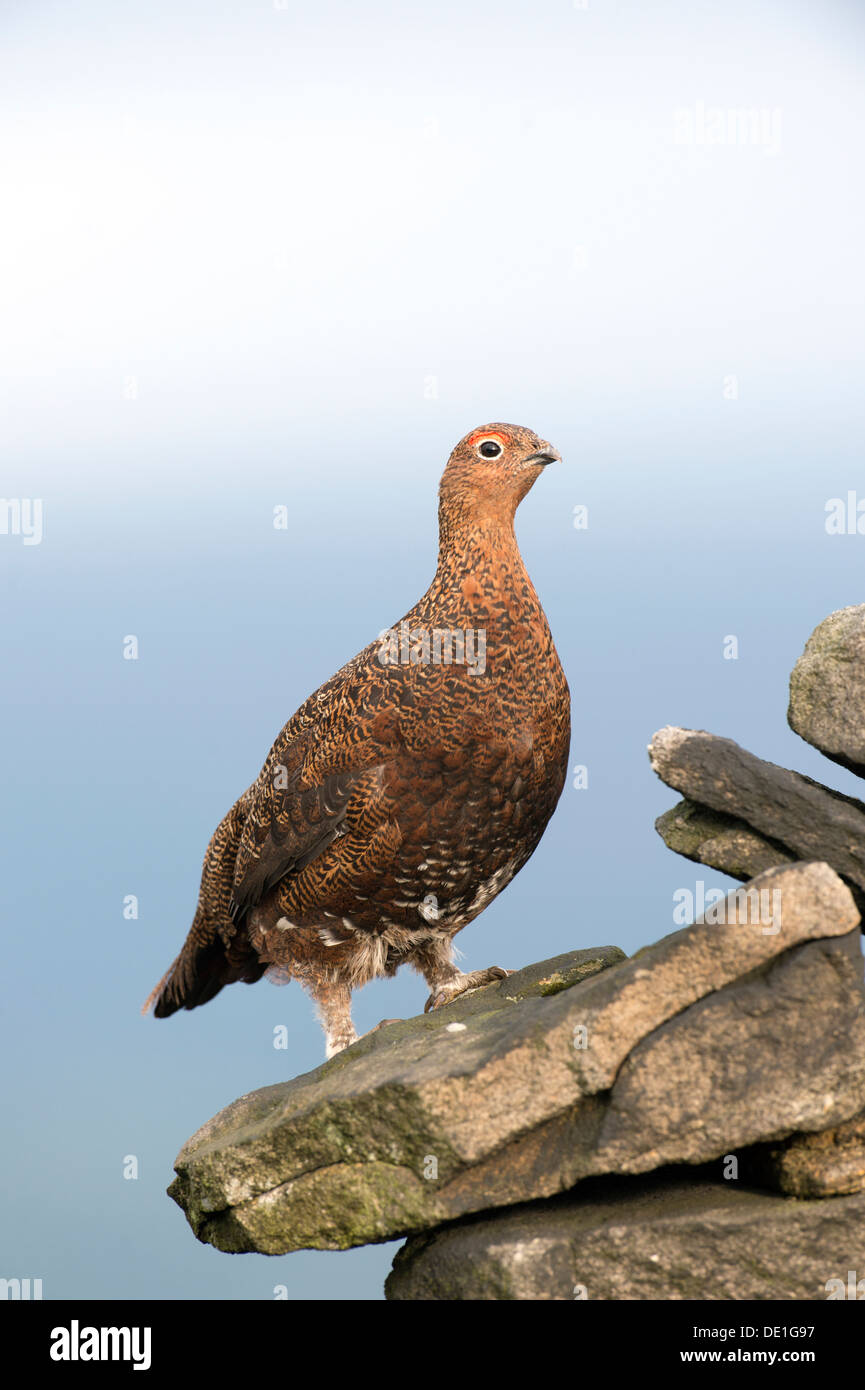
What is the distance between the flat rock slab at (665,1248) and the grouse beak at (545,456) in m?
2.88

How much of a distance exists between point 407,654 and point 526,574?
63 cm

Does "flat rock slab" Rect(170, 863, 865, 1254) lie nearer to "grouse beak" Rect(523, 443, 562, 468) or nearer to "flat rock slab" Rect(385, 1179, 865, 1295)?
"flat rock slab" Rect(385, 1179, 865, 1295)

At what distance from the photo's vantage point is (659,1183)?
17.5 ft

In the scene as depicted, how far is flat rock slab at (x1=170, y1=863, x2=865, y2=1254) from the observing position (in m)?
4.77

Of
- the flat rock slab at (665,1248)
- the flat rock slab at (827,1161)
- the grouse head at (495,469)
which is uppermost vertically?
the grouse head at (495,469)

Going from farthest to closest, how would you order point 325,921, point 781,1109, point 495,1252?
point 325,921 → point 495,1252 → point 781,1109

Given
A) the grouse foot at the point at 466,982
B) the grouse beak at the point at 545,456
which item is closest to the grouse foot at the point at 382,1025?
the grouse foot at the point at 466,982

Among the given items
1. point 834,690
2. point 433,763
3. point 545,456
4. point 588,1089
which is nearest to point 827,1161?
point 588,1089

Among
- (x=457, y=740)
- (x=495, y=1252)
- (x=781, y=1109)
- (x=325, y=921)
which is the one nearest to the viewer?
(x=781, y=1109)

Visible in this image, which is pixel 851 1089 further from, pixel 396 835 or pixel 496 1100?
pixel 396 835

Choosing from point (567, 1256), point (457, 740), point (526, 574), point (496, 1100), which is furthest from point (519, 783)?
point (567, 1256)

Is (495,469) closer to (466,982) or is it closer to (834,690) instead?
(834,690)

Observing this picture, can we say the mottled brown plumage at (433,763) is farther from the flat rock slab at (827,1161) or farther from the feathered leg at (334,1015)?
the flat rock slab at (827,1161)

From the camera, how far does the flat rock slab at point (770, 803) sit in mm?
5562
